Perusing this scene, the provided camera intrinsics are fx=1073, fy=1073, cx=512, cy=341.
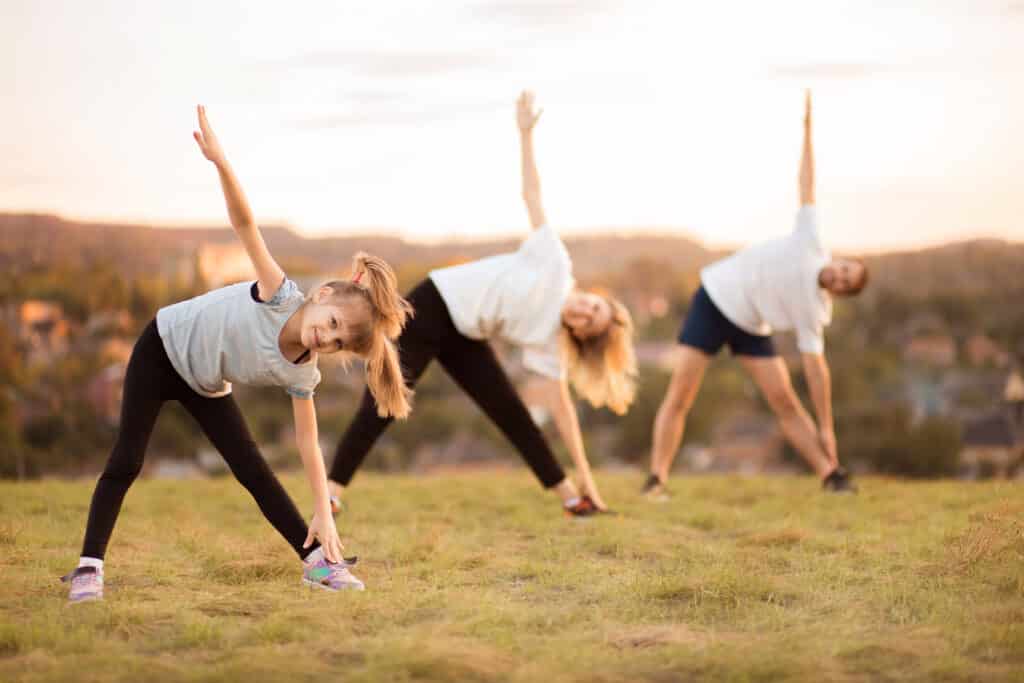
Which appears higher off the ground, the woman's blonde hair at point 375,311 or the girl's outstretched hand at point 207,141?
the girl's outstretched hand at point 207,141

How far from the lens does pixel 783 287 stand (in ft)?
22.0

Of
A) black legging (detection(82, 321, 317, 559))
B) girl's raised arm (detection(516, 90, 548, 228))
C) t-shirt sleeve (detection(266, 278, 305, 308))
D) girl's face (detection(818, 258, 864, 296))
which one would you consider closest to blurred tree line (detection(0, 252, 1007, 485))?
girl's raised arm (detection(516, 90, 548, 228))

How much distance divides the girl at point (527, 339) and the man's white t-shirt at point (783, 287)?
108 centimetres

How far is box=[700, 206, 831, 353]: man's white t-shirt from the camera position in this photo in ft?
22.0

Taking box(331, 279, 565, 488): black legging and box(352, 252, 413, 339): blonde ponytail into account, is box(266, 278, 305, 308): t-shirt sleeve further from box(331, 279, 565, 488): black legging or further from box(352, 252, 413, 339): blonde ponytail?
box(331, 279, 565, 488): black legging

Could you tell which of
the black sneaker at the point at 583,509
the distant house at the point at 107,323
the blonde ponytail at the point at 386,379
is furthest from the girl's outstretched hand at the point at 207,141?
the distant house at the point at 107,323

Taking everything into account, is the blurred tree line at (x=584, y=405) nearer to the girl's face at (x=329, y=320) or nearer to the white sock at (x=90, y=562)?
the white sock at (x=90, y=562)

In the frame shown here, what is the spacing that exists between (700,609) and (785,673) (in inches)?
30.0

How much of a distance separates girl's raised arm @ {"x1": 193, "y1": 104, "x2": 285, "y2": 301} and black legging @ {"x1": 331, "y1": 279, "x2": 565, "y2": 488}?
193 centimetres

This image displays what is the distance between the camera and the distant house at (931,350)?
1401 inches

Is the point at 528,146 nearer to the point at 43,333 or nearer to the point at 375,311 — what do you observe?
the point at 375,311

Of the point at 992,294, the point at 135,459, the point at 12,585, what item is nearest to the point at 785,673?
the point at 135,459

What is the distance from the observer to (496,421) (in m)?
5.98

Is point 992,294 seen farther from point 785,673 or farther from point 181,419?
point 785,673
